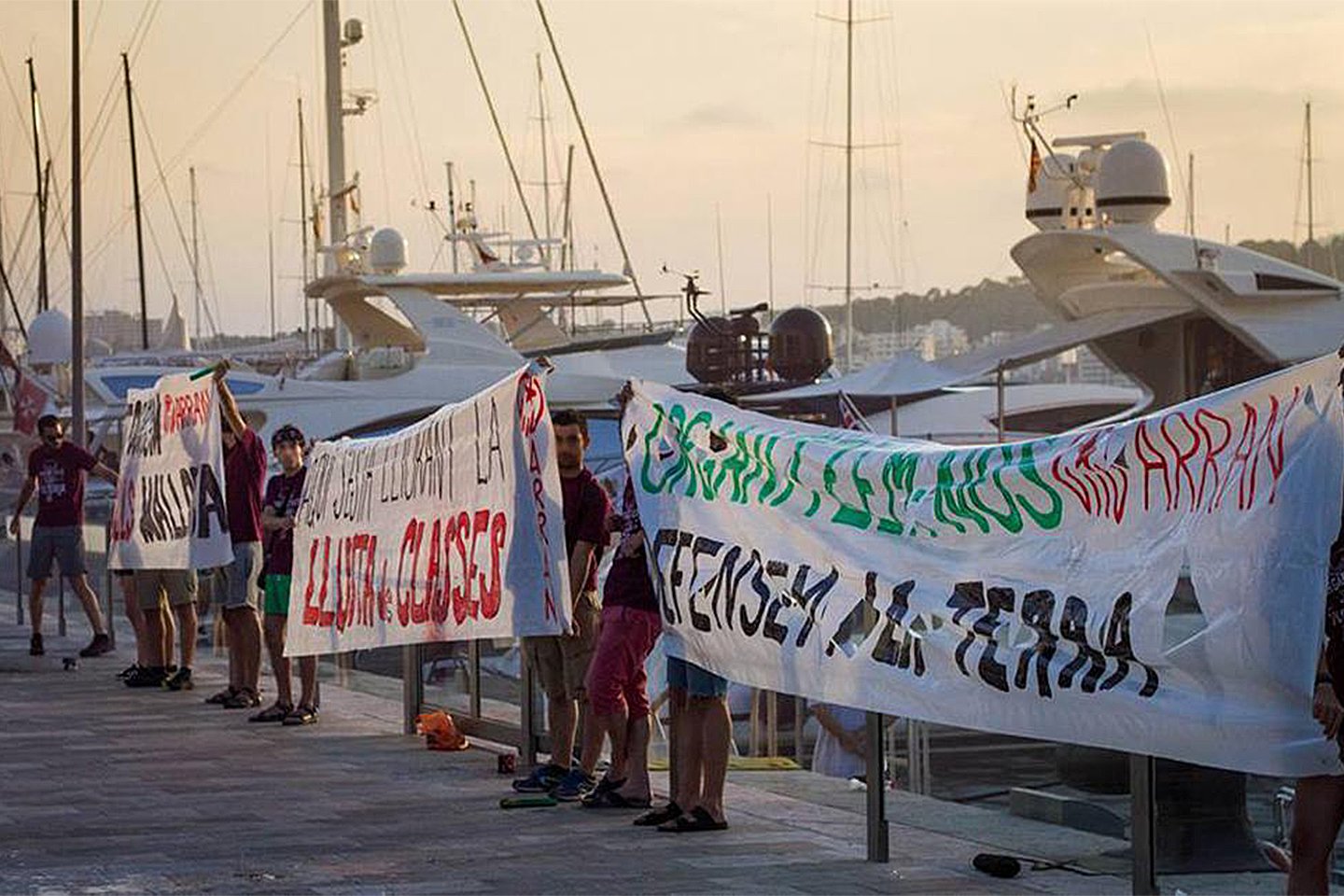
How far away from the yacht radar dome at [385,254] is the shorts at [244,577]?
110 feet

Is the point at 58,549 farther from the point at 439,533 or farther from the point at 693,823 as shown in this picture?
the point at 693,823

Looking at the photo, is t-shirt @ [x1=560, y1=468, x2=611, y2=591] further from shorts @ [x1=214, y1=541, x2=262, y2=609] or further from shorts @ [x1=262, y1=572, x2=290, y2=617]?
shorts @ [x1=214, y1=541, x2=262, y2=609]

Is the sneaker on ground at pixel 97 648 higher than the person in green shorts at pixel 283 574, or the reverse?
the person in green shorts at pixel 283 574

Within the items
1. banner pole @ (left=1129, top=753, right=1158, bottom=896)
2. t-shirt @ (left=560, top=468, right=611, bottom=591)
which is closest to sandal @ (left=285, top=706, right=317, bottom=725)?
t-shirt @ (left=560, top=468, right=611, bottom=591)

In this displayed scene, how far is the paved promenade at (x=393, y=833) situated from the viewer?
8.90 meters

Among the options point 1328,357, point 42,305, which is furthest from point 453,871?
point 42,305

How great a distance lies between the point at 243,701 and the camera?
15.7 meters

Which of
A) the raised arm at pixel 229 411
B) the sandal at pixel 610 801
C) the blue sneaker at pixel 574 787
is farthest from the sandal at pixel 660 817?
the raised arm at pixel 229 411

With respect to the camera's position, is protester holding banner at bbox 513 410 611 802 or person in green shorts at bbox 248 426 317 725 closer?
protester holding banner at bbox 513 410 611 802

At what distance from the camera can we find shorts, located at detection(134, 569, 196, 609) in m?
17.4

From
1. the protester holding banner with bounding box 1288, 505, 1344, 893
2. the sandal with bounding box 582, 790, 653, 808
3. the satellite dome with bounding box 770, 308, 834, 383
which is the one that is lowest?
the sandal with bounding box 582, 790, 653, 808

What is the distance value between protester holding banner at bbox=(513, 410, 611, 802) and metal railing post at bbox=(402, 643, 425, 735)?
253 centimetres

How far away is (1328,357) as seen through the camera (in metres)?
6.79

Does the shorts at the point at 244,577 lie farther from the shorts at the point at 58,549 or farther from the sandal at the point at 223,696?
the shorts at the point at 58,549
